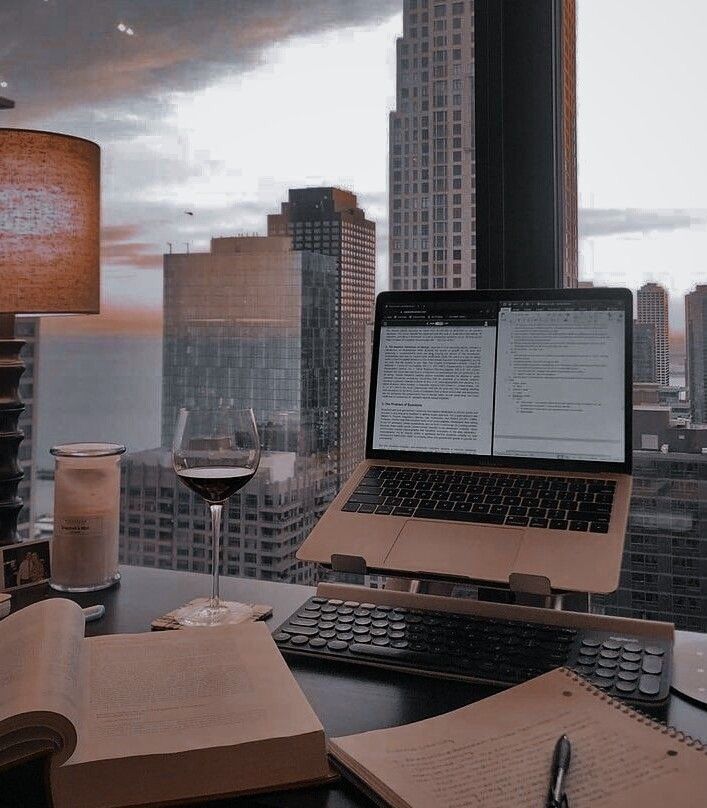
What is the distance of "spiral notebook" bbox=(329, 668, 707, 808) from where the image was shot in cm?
51

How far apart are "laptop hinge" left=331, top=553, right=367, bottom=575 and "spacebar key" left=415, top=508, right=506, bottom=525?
4.2 inches

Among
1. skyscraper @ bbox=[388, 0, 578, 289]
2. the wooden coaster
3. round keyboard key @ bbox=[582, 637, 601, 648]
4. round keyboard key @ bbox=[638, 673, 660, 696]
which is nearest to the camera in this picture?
round keyboard key @ bbox=[638, 673, 660, 696]

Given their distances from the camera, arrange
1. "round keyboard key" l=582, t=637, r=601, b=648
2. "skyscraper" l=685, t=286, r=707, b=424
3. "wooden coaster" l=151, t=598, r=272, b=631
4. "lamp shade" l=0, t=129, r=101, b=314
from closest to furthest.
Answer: "round keyboard key" l=582, t=637, r=601, b=648
"wooden coaster" l=151, t=598, r=272, b=631
"lamp shade" l=0, t=129, r=101, b=314
"skyscraper" l=685, t=286, r=707, b=424

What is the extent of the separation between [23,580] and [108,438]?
643 millimetres

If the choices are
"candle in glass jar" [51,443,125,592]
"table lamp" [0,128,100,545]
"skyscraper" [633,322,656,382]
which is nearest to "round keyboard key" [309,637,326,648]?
"candle in glass jar" [51,443,125,592]

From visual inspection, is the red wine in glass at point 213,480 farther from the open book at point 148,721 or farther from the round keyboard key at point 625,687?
the round keyboard key at point 625,687

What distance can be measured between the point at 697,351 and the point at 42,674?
1105 millimetres

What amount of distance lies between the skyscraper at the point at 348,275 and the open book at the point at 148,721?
784 mm

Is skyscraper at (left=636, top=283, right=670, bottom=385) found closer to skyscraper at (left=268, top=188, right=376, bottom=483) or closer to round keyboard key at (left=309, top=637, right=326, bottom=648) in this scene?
skyscraper at (left=268, top=188, right=376, bottom=483)

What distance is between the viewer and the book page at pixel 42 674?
1.67 ft

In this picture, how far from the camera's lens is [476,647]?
77 cm

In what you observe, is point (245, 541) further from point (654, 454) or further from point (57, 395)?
point (654, 454)

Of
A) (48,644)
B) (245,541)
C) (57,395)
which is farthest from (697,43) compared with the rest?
(57,395)

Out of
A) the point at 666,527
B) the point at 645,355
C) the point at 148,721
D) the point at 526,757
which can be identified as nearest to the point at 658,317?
the point at 645,355
